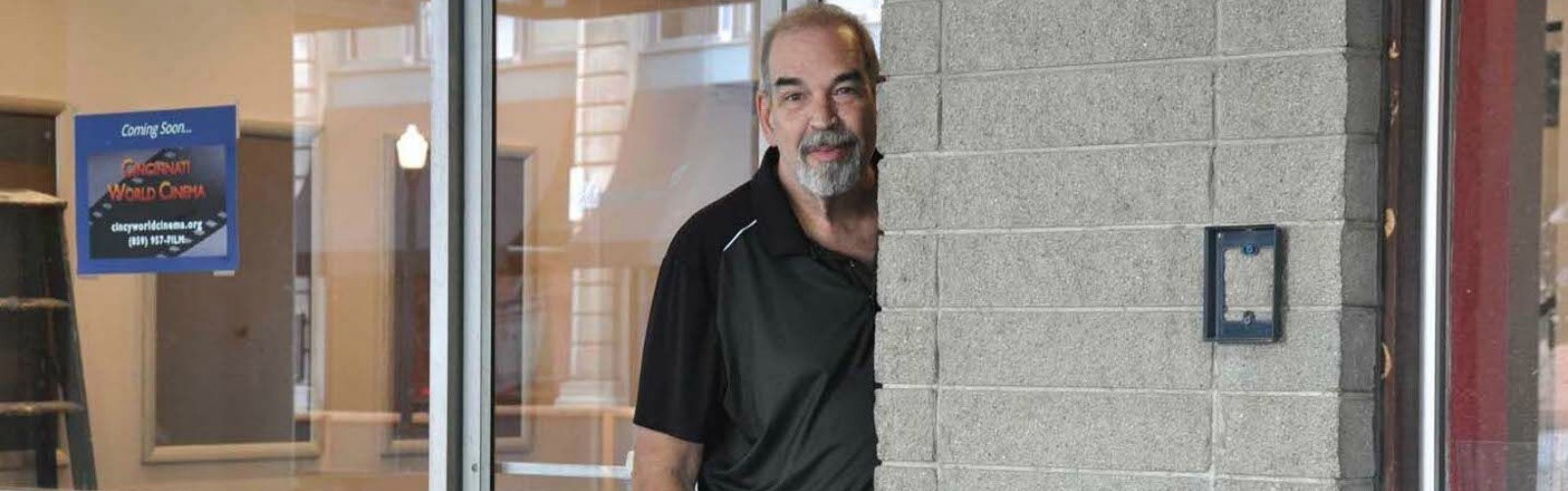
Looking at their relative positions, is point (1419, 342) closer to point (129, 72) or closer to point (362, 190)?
point (362, 190)

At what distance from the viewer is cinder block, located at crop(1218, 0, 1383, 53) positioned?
12.3 feet

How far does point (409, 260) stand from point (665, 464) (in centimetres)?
309

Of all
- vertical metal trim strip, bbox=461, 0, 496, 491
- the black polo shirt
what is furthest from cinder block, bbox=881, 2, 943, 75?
vertical metal trim strip, bbox=461, 0, 496, 491

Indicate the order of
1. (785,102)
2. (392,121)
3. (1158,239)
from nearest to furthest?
(1158,239)
(785,102)
(392,121)

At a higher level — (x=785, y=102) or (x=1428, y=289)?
(x=785, y=102)

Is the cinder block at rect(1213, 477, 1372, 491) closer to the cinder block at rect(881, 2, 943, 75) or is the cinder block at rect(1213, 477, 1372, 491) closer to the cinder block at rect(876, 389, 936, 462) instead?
the cinder block at rect(876, 389, 936, 462)

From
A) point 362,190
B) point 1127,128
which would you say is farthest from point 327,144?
point 1127,128

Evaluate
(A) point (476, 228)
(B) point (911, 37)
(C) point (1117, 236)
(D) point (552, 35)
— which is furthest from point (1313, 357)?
(D) point (552, 35)

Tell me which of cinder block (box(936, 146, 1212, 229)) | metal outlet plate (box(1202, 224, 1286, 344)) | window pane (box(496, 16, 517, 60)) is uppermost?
window pane (box(496, 16, 517, 60))

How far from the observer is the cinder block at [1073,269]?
390 cm

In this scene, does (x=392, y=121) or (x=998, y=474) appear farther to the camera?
(x=392, y=121)

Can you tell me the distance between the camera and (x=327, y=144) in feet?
25.2

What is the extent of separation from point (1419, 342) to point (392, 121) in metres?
4.26

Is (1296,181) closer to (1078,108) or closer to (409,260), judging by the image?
(1078,108)
